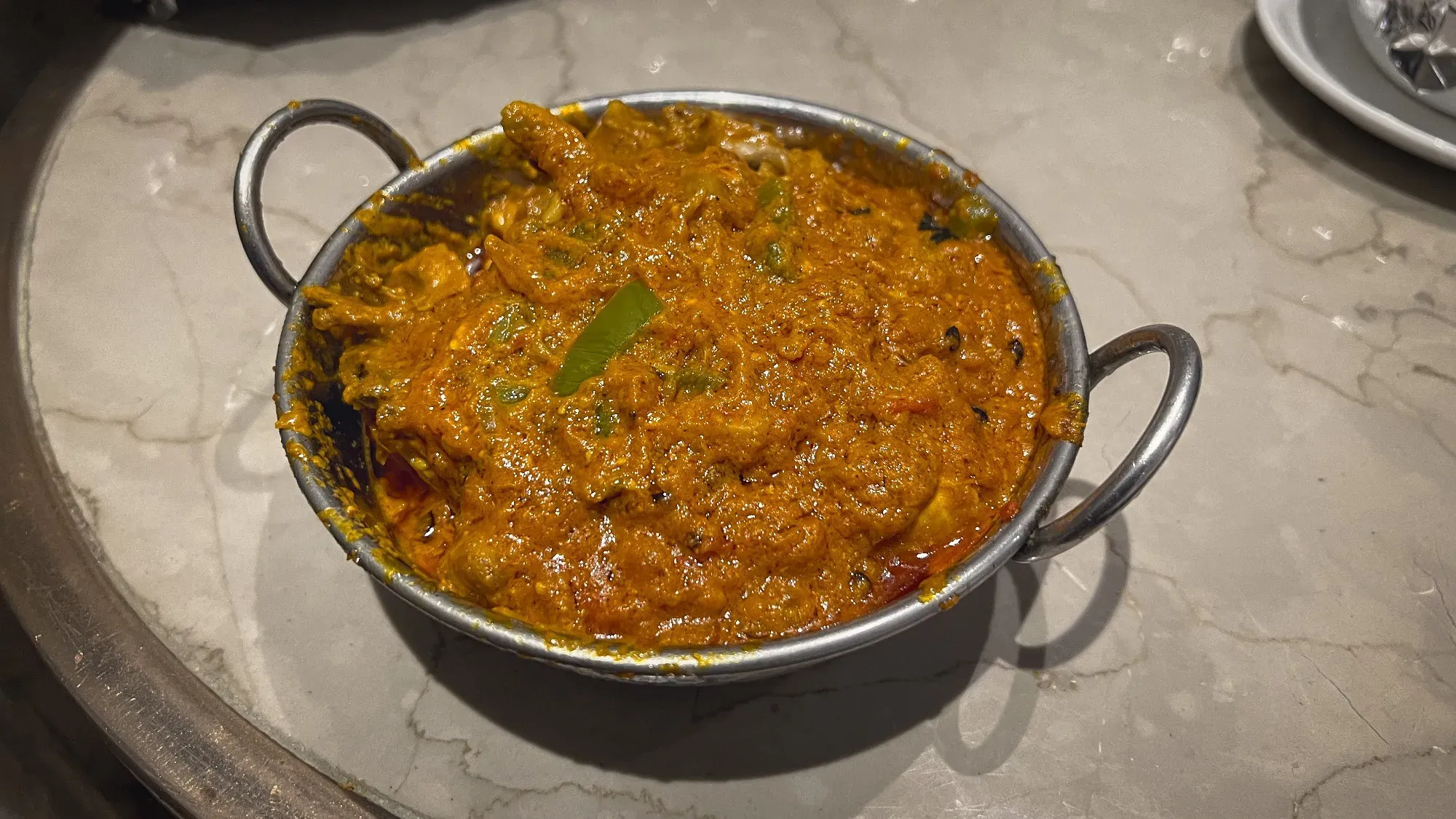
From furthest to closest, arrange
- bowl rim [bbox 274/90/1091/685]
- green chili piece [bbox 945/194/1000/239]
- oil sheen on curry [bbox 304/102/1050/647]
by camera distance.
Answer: green chili piece [bbox 945/194/1000/239] → oil sheen on curry [bbox 304/102/1050/647] → bowl rim [bbox 274/90/1091/685]

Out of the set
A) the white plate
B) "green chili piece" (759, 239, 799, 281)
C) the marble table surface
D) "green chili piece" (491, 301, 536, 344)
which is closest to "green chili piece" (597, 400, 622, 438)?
"green chili piece" (491, 301, 536, 344)

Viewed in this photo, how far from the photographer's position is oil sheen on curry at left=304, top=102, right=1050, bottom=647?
129cm

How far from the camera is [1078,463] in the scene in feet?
6.27

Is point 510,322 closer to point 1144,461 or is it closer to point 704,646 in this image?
point 704,646

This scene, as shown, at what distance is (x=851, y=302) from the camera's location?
1451 millimetres

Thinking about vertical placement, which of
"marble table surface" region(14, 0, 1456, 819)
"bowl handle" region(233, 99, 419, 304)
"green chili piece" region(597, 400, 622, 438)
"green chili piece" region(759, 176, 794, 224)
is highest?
"bowl handle" region(233, 99, 419, 304)

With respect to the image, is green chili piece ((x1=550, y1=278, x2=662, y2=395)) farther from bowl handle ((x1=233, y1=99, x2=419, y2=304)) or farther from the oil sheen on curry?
bowl handle ((x1=233, y1=99, x2=419, y2=304))

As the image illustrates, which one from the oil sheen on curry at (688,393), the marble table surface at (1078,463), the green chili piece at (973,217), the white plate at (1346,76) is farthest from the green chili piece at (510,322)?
the white plate at (1346,76)

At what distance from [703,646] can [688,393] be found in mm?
406

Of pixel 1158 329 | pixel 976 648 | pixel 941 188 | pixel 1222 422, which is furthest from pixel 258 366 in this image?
pixel 1222 422

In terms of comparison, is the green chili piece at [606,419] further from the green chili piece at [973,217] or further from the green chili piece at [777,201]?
the green chili piece at [973,217]

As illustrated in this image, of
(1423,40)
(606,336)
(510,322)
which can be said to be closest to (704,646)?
(606,336)

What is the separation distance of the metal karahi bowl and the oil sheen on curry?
0.05 metres

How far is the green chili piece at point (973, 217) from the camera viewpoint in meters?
1.64
